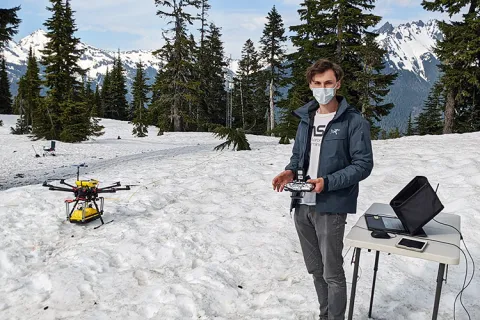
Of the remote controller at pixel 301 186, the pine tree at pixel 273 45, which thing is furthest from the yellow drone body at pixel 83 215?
the pine tree at pixel 273 45

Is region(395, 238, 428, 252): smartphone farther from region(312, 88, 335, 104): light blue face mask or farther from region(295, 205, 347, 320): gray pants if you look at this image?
region(312, 88, 335, 104): light blue face mask

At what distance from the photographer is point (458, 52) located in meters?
21.7

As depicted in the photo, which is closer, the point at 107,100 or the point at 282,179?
the point at 282,179

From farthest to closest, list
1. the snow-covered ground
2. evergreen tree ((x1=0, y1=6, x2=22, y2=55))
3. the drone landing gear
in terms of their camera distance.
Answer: evergreen tree ((x1=0, y1=6, x2=22, y2=55)) → the drone landing gear → the snow-covered ground

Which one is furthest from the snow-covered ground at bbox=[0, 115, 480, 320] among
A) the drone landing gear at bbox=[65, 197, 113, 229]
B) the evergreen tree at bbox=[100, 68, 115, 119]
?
the evergreen tree at bbox=[100, 68, 115, 119]

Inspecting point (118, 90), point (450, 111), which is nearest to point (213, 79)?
point (118, 90)

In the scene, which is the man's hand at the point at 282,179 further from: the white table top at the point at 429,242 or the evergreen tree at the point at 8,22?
the evergreen tree at the point at 8,22

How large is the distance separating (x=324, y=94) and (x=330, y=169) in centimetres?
75

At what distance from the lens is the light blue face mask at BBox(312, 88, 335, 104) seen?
131 inches

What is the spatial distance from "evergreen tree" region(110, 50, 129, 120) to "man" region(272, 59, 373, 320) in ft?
216

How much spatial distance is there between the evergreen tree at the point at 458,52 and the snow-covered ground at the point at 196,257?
47.1 ft

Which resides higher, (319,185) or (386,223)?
(319,185)

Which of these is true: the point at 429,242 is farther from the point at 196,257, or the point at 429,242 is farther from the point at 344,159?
the point at 196,257

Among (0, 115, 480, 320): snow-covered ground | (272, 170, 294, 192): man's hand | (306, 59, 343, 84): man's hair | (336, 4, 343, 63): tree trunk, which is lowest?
(0, 115, 480, 320): snow-covered ground
